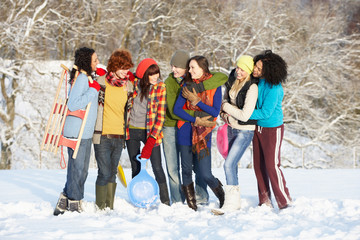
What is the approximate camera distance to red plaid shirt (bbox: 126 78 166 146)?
461 centimetres

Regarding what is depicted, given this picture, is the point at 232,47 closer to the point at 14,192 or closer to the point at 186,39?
the point at 186,39

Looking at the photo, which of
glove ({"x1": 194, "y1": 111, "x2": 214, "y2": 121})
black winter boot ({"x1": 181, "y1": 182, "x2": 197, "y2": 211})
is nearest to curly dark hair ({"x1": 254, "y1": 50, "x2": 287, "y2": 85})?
glove ({"x1": 194, "y1": 111, "x2": 214, "y2": 121})

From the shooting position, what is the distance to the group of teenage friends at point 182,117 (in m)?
4.50

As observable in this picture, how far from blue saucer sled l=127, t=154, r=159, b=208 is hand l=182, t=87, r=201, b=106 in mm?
805

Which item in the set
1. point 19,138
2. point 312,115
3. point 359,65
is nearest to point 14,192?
point 19,138

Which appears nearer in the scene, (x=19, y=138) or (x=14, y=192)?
(x=14, y=192)

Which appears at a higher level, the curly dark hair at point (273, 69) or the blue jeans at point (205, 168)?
the curly dark hair at point (273, 69)

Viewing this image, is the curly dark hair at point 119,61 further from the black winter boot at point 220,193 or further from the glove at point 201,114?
the black winter boot at point 220,193

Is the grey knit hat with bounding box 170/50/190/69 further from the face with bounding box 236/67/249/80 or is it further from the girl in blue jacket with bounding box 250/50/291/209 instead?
the girl in blue jacket with bounding box 250/50/291/209

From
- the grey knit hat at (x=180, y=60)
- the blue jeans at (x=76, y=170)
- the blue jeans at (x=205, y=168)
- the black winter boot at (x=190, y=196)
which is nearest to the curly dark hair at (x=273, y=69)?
the grey knit hat at (x=180, y=60)

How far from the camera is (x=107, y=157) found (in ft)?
15.1

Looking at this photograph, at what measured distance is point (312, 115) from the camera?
59.2 feet

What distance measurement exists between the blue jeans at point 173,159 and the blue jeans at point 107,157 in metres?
0.49

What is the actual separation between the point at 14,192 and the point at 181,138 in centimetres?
330
